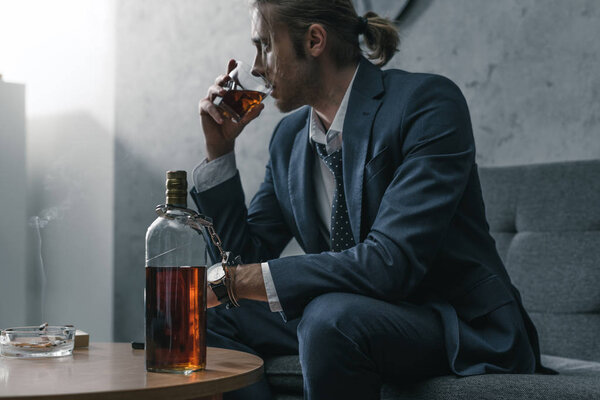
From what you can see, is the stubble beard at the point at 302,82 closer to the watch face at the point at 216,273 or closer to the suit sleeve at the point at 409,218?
the suit sleeve at the point at 409,218

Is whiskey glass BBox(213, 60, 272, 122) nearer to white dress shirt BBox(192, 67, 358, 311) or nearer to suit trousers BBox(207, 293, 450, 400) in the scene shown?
white dress shirt BBox(192, 67, 358, 311)

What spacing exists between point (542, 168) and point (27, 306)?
6.58ft

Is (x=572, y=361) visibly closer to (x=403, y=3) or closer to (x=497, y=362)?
(x=497, y=362)

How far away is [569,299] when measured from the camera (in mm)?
1500

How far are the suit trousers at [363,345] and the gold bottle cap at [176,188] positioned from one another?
0.96 ft

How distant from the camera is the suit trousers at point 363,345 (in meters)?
0.95

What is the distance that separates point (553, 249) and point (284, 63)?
74cm

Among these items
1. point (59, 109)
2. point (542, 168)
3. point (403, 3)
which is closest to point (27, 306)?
point (59, 109)

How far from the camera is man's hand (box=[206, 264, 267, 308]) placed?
3.36ft

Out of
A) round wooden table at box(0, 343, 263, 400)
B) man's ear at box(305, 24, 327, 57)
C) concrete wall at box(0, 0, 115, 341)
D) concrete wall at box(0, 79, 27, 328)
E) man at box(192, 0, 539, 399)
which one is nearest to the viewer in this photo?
round wooden table at box(0, 343, 263, 400)

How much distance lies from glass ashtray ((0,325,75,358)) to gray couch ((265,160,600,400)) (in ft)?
1.56

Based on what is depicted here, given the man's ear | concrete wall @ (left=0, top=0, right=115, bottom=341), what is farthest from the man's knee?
concrete wall @ (left=0, top=0, right=115, bottom=341)

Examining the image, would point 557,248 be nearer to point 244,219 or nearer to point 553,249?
point 553,249

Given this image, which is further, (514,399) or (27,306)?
(27,306)
